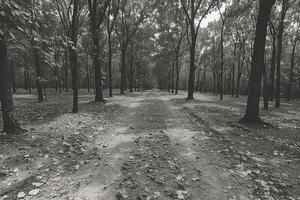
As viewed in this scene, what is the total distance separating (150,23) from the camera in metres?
34.0

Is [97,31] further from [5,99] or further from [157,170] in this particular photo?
[157,170]

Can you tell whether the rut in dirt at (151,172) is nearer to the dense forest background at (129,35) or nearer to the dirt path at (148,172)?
the dirt path at (148,172)

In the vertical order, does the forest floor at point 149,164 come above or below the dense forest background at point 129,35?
below

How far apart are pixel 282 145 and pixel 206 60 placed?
44.9 metres

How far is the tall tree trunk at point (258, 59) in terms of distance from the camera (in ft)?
30.1

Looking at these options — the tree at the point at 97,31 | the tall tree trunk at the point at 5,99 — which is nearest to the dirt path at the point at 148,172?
the tall tree trunk at the point at 5,99

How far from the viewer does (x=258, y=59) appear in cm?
938

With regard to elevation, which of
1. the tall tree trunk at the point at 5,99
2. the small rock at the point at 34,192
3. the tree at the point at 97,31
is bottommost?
the small rock at the point at 34,192

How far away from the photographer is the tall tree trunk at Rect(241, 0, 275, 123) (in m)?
9.17

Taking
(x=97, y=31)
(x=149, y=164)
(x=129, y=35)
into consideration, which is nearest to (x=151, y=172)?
(x=149, y=164)

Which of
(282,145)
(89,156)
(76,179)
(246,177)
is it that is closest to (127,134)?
(89,156)

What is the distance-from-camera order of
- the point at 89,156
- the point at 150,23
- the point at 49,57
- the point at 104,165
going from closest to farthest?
→ the point at 104,165, the point at 89,156, the point at 49,57, the point at 150,23

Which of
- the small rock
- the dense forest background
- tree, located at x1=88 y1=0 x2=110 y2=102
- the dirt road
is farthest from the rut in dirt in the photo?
tree, located at x1=88 y1=0 x2=110 y2=102

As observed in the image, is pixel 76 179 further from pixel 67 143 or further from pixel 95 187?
pixel 67 143
